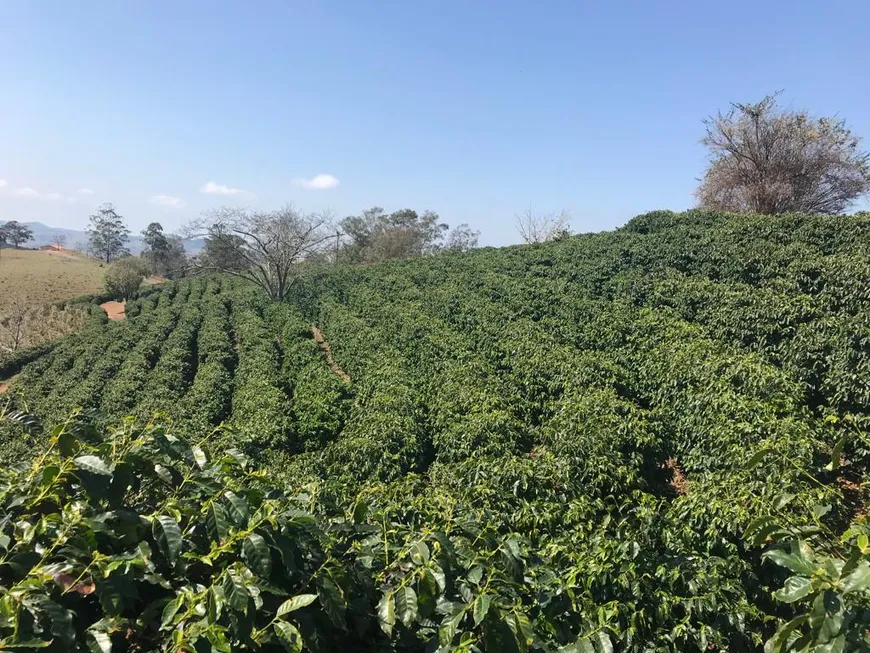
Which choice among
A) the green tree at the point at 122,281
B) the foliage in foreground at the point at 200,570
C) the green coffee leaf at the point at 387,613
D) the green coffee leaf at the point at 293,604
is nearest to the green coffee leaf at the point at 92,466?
the foliage in foreground at the point at 200,570

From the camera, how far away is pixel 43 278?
2265 inches

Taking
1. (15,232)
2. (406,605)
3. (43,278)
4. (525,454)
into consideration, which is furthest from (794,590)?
(15,232)

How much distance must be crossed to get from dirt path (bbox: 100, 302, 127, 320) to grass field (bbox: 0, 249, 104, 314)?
5689mm

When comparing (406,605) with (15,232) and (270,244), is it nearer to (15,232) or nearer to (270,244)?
(270,244)

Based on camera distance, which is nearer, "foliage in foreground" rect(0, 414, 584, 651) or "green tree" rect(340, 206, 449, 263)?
"foliage in foreground" rect(0, 414, 584, 651)

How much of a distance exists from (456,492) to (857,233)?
18.8 meters

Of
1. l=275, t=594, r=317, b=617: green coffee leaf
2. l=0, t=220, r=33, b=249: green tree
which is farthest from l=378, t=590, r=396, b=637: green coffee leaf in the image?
l=0, t=220, r=33, b=249: green tree

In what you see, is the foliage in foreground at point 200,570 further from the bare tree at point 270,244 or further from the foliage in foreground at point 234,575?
the bare tree at point 270,244

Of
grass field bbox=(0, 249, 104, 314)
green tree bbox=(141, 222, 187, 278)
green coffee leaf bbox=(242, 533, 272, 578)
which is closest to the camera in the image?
green coffee leaf bbox=(242, 533, 272, 578)

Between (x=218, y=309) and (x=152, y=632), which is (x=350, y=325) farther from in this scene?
(x=152, y=632)

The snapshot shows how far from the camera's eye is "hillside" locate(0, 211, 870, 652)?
199 cm

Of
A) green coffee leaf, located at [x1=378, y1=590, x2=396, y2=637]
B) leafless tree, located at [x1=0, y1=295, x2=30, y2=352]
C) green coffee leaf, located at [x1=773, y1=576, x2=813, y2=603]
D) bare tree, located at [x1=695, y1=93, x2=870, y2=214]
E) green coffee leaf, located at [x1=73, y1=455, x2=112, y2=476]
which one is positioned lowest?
leafless tree, located at [x1=0, y1=295, x2=30, y2=352]

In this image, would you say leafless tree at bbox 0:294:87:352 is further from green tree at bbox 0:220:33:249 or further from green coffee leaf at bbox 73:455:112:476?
green tree at bbox 0:220:33:249

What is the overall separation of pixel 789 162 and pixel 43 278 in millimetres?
74721
